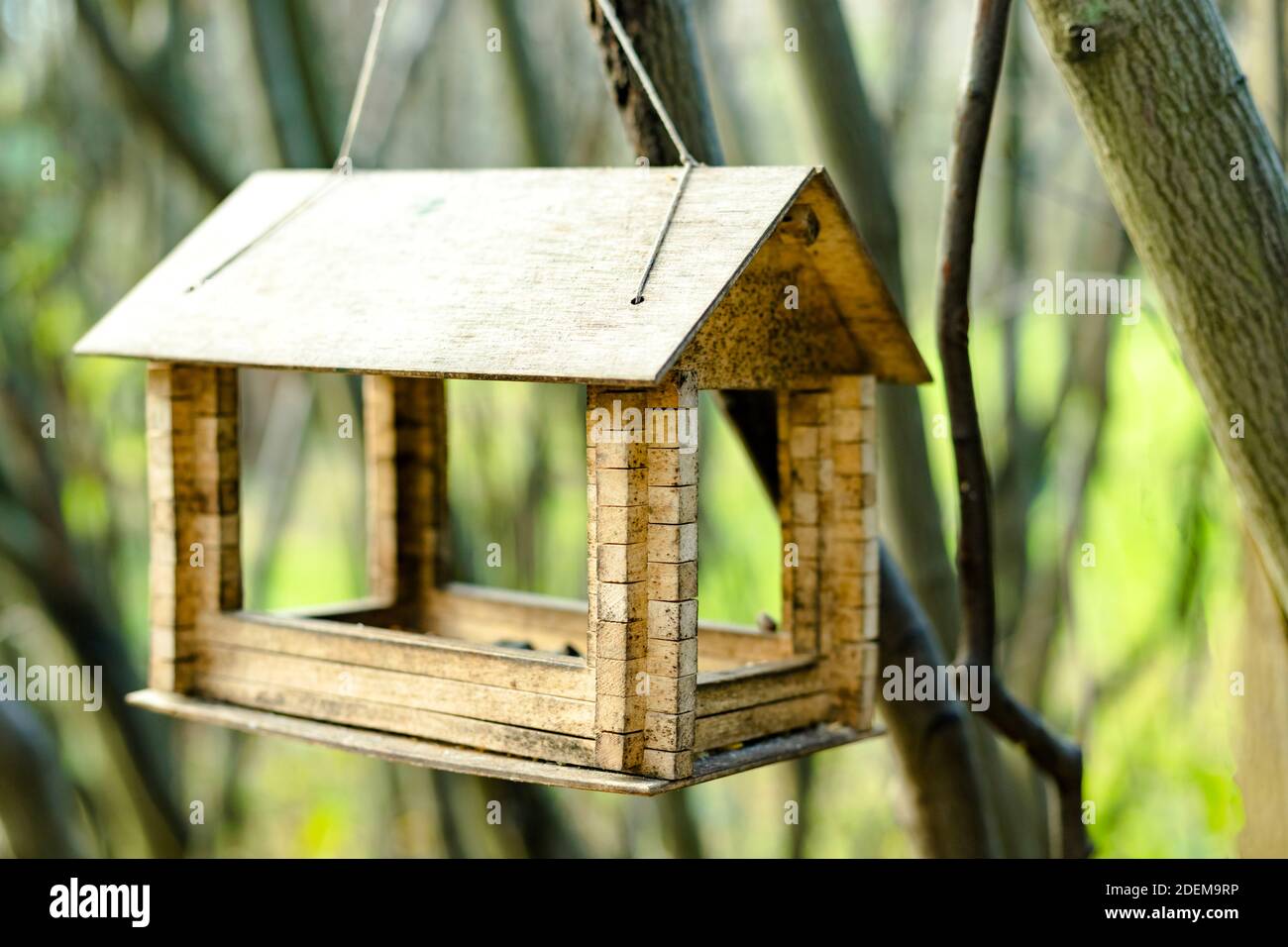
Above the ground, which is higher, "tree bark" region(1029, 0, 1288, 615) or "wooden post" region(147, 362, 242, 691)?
"tree bark" region(1029, 0, 1288, 615)

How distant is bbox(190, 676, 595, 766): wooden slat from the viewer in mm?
3887

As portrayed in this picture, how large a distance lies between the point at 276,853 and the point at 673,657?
34.6 feet

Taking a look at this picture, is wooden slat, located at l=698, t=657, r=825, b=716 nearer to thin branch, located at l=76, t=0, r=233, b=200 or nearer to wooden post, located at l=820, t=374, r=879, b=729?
wooden post, located at l=820, t=374, r=879, b=729

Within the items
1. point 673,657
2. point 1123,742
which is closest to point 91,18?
point 673,657

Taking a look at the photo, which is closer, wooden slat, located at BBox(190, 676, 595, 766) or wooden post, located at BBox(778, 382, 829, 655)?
wooden slat, located at BBox(190, 676, 595, 766)

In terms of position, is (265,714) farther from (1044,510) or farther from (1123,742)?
(1123,742)

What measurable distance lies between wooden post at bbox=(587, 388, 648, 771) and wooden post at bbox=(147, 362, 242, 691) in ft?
5.04

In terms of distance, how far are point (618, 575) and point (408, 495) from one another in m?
2.09

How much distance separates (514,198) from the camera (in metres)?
4.23
